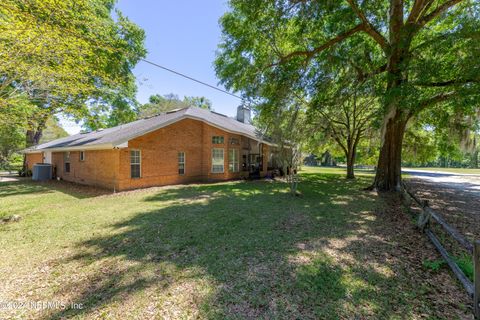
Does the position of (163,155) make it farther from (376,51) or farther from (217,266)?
(376,51)

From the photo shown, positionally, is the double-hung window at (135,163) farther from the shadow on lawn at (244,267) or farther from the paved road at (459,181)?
the paved road at (459,181)

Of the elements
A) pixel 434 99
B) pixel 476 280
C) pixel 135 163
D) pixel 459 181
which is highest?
pixel 434 99

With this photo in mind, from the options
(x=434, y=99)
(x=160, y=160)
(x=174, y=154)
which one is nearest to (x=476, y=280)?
(x=434, y=99)

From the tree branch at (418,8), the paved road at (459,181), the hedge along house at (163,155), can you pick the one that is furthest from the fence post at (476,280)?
the paved road at (459,181)

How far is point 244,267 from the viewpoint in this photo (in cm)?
375

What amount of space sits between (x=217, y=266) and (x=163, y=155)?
409 inches

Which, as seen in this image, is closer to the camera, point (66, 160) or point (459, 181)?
point (66, 160)

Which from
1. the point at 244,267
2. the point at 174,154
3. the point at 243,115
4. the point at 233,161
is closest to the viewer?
the point at 244,267

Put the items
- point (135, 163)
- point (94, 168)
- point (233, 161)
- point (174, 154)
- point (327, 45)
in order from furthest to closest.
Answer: point (233, 161), point (174, 154), point (94, 168), point (135, 163), point (327, 45)

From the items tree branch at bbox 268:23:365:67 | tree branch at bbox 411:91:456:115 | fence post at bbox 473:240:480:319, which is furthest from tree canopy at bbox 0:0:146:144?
tree branch at bbox 411:91:456:115

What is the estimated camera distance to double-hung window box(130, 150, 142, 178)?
11629mm

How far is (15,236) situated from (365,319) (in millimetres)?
7624

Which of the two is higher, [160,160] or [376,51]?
[376,51]

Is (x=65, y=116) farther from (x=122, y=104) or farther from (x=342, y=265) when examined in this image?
A: (x=342, y=265)
